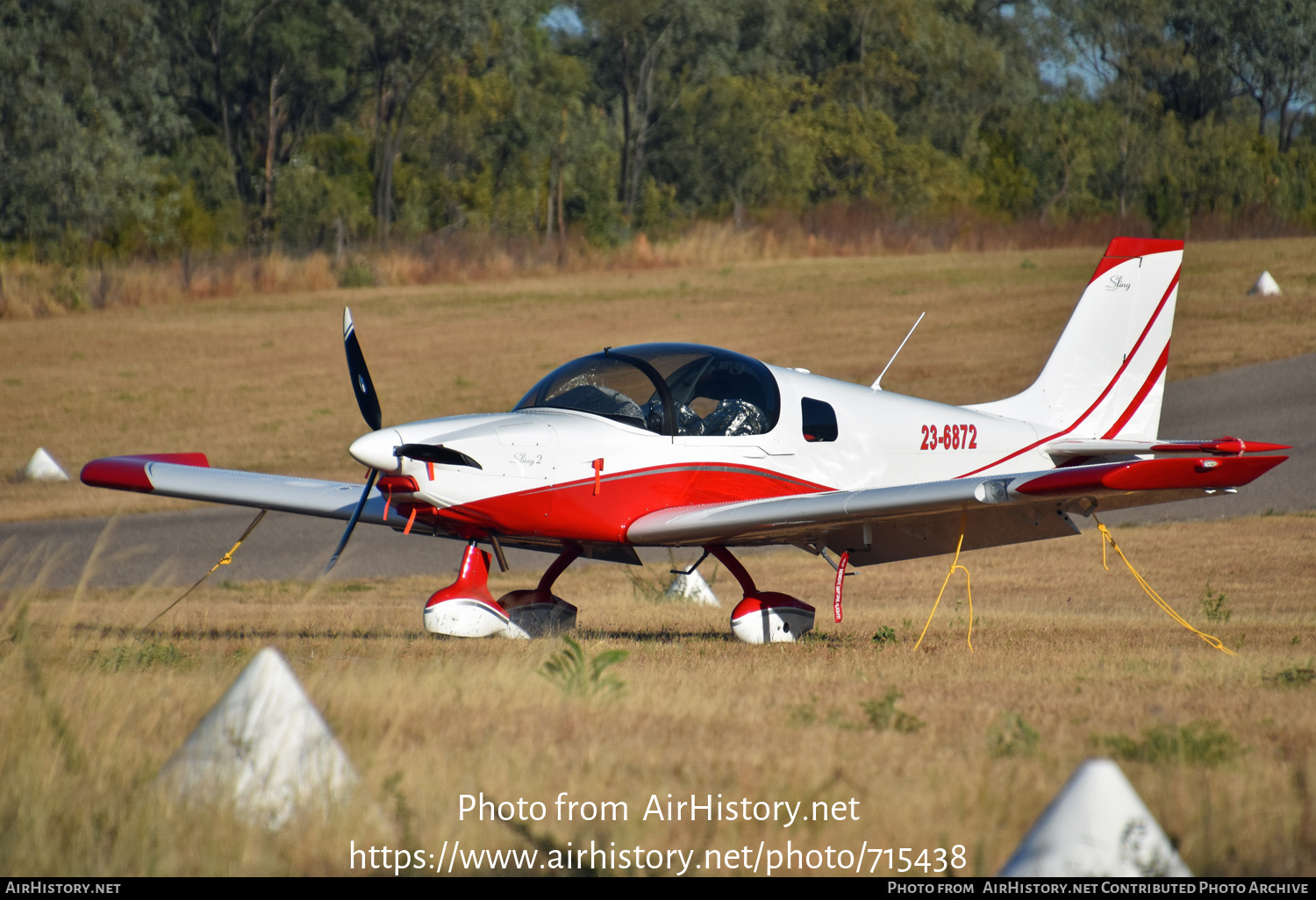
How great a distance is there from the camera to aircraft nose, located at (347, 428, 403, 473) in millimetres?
8031

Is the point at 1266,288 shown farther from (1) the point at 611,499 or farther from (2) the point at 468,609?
(2) the point at 468,609

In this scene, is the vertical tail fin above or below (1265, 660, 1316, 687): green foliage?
above

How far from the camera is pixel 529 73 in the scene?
55.7 metres

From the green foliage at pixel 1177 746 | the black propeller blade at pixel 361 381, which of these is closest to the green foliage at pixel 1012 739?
the green foliage at pixel 1177 746

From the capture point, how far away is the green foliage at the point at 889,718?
5414mm

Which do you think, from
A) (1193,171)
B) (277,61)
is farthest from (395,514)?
(277,61)

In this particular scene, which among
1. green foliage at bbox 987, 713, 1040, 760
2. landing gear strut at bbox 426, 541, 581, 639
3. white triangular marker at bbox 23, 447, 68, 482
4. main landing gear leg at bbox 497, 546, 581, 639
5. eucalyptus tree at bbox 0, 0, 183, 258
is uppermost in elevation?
eucalyptus tree at bbox 0, 0, 183, 258

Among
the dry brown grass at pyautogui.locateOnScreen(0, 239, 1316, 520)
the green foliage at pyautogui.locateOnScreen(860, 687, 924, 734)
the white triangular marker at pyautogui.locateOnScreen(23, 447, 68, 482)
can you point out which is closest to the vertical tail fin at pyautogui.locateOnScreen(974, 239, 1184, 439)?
the green foliage at pyautogui.locateOnScreen(860, 687, 924, 734)

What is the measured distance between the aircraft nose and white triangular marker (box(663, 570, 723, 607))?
4623 millimetres

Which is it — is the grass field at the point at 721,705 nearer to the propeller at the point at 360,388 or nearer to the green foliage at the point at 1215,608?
the green foliage at the point at 1215,608

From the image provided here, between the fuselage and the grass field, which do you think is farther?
the fuselage

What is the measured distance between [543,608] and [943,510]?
2947mm

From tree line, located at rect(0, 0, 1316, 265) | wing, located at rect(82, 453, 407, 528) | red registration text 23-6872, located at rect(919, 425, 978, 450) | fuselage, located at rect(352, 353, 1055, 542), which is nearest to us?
fuselage, located at rect(352, 353, 1055, 542)

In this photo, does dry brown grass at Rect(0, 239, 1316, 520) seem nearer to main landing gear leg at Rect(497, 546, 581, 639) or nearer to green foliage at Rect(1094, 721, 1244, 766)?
main landing gear leg at Rect(497, 546, 581, 639)
